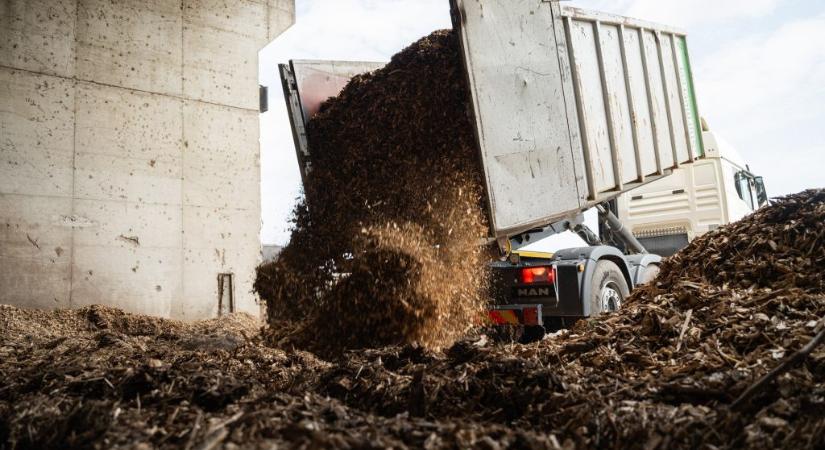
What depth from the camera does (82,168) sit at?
23.7 feet

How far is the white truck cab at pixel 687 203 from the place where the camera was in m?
8.65

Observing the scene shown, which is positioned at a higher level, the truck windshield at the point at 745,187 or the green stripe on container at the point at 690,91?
the green stripe on container at the point at 690,91

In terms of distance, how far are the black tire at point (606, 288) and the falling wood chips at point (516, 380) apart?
0.86 metres

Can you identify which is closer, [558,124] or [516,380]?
[516,380]

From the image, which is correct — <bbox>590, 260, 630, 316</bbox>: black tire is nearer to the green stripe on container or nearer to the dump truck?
the dump truck

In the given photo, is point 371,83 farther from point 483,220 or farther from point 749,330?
point 749,330

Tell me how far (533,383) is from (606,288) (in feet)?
12.0

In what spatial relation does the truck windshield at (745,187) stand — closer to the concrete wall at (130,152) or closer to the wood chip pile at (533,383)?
the wood chip pile at (533,383)

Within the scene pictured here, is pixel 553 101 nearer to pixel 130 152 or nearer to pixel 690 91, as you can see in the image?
pixel 690 91

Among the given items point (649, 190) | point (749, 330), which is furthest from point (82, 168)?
point (649, 190)

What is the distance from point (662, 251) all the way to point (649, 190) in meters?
0.94

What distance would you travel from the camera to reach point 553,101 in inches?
201

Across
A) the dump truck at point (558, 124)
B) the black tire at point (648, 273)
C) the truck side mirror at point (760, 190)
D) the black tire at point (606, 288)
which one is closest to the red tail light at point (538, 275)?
the dump truck at point (558, 124)

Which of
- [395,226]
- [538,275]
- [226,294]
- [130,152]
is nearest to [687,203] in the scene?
[538,275]
